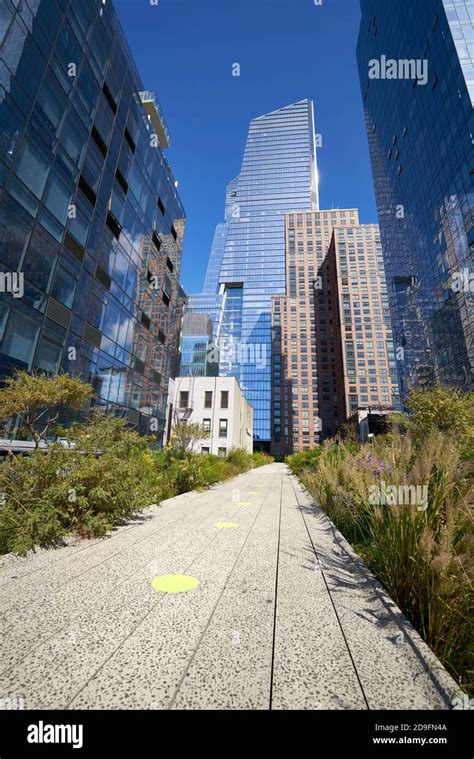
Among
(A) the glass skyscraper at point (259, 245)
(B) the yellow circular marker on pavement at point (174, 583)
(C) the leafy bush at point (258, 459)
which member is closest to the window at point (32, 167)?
(B) the yellow circular marker on pavement at point (174, 583)

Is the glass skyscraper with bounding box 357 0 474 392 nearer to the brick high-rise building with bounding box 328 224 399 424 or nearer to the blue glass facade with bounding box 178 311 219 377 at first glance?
the brick high-rise building with bounding box 328 224 399 424

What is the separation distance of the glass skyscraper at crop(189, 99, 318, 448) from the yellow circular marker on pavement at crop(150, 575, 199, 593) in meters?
102

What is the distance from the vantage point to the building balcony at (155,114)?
28.8m

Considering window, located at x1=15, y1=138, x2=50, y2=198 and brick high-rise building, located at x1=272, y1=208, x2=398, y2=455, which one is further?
brick high-rise building, located at x1=272, y1=208, x2=398, y2=455

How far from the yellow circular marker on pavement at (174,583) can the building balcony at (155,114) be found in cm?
3654

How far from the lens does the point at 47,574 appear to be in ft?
9.58

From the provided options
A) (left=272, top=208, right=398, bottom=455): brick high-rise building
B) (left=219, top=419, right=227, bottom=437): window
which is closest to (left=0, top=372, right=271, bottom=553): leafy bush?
(left=219, top=419, right=227, bottom=437): window

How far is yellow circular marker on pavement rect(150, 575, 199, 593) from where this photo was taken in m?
2.68

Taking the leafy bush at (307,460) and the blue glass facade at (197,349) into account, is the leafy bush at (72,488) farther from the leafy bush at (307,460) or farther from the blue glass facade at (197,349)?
the blue glass facade at (197,349)

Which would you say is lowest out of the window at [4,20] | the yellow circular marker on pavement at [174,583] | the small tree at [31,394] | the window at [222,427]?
the yellow circular marker on pavement at [174,583]

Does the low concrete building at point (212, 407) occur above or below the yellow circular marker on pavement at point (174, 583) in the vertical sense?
above
